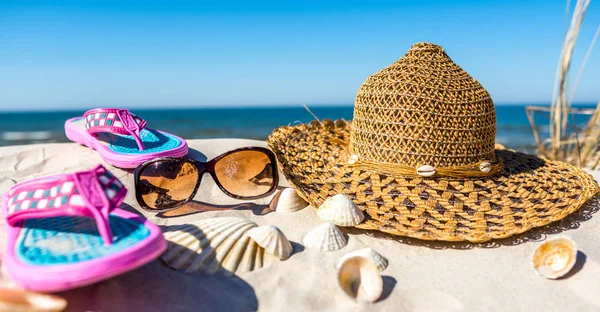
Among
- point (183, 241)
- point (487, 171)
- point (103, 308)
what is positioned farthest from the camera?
point (487, 171)

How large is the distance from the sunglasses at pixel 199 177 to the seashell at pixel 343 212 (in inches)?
23.3

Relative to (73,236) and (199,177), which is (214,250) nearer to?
(73,236)

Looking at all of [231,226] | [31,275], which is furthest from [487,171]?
[31,275]

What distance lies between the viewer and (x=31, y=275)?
1230mm

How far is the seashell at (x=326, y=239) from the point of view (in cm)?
194

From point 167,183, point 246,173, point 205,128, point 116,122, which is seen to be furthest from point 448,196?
point 205,128

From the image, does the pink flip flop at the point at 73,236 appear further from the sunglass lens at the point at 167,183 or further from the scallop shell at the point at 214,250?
the sunglass lens at the point at 167,183

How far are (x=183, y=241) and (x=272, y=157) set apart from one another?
0.90 metres

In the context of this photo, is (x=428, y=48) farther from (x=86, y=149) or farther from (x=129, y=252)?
(x=86, y=149)

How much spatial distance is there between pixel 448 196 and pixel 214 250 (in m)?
1.23

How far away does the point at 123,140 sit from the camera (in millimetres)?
2896

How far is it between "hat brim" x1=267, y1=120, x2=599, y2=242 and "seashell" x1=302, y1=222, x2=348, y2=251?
139 millimetres

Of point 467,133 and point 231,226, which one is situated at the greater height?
point 467,133

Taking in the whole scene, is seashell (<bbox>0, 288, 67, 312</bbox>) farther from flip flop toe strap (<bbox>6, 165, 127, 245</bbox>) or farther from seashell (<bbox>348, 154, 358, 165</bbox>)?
seashell (<bbox>348, 154, 358, 165</bbox>)
